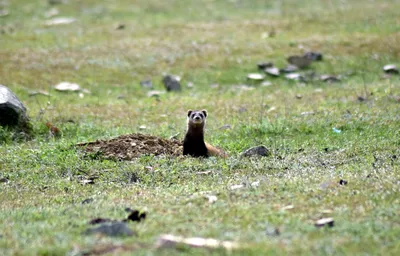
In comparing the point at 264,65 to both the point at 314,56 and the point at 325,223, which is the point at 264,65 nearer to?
the point at 314,56

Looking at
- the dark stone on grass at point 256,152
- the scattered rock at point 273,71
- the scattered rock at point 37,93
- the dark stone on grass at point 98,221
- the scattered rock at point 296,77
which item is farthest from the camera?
the scattered rock at point 273,71

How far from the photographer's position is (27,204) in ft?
32.8

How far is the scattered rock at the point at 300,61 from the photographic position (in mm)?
24531

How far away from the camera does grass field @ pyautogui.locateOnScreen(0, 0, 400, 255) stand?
7.89 metres

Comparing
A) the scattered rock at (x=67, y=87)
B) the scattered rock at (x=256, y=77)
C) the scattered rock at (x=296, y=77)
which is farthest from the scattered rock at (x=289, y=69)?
the scattered rock at (x=67, y=87)

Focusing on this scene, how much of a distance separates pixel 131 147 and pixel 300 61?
41.5 ft

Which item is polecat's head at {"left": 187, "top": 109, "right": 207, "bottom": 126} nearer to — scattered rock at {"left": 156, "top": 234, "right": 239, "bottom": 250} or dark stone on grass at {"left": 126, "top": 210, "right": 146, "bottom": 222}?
dark stone on grass at {"left": 126, "top": 210, "right": 146, "bottom": 222}

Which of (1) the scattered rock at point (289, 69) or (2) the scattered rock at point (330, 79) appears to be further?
(1) the scattered rock at point (289, 69)

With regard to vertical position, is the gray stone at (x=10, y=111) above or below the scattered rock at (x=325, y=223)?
below

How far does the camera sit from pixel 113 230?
24.9 ft

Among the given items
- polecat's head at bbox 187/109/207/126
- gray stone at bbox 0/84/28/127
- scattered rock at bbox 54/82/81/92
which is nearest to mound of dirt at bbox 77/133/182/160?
polecat's head at bbox 187/109/207/126

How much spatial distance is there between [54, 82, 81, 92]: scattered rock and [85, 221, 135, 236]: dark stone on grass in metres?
14.6

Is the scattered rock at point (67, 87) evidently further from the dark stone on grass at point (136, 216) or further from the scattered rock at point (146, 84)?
the dark stone on grass at point (136, 216)

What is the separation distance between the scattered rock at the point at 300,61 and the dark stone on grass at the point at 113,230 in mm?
17683
